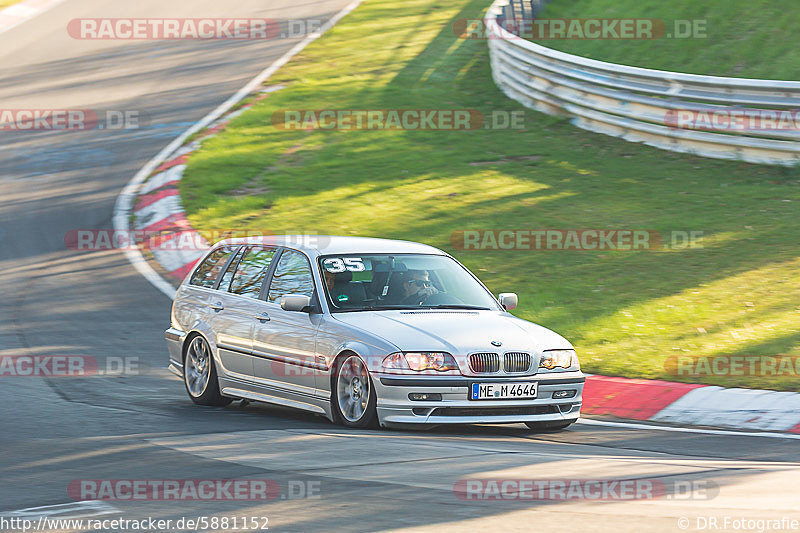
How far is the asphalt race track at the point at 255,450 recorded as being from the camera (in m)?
5.94

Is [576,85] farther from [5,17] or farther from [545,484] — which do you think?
[5,17]

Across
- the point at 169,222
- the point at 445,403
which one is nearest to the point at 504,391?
the point at 445,403

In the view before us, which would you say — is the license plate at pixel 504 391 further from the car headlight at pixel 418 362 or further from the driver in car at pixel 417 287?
the driver in car at pixel 417 287

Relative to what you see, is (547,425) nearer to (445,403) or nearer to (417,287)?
(445,403)

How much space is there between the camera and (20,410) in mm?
9594

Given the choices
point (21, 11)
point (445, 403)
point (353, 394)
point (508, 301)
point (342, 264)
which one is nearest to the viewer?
point (445, 403)

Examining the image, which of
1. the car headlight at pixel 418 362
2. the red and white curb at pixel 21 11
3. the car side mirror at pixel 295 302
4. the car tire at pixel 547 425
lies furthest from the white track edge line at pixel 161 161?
the red and white curb at pixel 21 11

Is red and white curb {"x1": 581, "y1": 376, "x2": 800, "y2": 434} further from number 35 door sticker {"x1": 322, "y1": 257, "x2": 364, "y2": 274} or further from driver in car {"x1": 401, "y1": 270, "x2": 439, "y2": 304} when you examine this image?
number 35 door sticker {"x1": 322, "y1": 257, "x2": 364, "y2": 274}

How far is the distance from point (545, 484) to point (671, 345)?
5.04 meters

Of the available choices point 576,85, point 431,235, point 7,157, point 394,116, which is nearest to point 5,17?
point 7,157

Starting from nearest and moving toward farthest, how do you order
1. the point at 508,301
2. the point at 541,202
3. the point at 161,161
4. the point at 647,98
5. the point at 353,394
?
the point at 353,394 → the point at 508,301 → the point at 541,202 → the point at 647,98 → the point at 161,161

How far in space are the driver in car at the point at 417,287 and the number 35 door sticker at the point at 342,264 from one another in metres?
0.40

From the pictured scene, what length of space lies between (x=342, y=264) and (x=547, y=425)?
2.18 metres

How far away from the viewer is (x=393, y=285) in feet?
31.2
